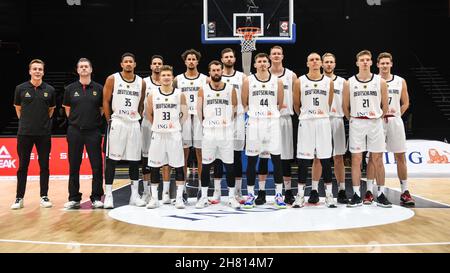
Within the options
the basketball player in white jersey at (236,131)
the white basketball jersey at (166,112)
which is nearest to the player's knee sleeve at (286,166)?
the basketball player in white jersey at (236,131)

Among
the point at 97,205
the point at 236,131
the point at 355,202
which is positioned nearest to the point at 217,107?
the point at 236,131

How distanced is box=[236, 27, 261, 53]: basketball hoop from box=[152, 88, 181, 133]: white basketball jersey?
150 inches

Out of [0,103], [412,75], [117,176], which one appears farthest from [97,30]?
[412,75]

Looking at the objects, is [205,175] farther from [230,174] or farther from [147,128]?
[147,128]

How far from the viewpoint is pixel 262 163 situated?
19.2 ft

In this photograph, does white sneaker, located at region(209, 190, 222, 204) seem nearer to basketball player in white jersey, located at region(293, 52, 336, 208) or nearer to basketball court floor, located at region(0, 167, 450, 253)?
basketball court floor, located at region(0, 167, 450, 253)

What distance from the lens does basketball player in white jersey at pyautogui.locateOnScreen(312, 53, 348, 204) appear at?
19.4ft

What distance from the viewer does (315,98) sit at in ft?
18.5

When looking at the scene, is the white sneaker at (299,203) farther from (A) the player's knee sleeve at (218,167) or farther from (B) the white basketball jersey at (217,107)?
(B) the white basketball jersey at (217,107)

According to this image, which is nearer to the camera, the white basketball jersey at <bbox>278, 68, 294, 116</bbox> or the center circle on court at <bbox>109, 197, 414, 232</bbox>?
the center circle on court at <bbox>109, 197, 414, 232</bbox>

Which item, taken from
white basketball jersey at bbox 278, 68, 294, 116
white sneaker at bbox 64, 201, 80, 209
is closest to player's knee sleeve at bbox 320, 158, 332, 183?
white basketball jersey at bbox 278, 68, 294, 116

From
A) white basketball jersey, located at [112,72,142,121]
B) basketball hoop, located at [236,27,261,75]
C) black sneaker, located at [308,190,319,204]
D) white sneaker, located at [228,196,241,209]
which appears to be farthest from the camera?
basketball hoop, located at [236,27,261,75]

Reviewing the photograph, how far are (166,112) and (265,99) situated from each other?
1.25 meters

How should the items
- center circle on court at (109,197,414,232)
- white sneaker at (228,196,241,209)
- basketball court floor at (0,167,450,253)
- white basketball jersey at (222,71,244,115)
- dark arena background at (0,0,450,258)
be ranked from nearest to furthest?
basketball court floor at (0,167,450,253)
center circle on court at (109,197,414,232)
white sneaker at (228,196,241,209)
white basketball jersey at (222,71,244,115)
dark arena background at (0,0,450,258)
